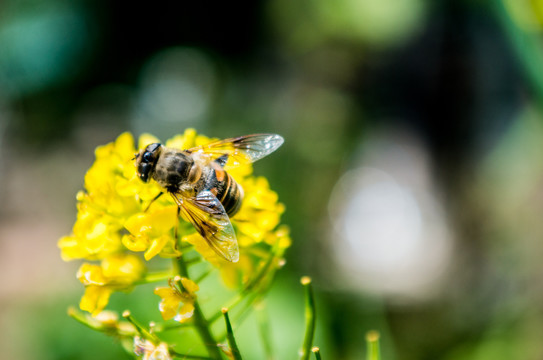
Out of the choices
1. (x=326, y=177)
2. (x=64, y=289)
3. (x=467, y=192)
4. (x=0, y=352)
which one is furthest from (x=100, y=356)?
(x=467, y=192)

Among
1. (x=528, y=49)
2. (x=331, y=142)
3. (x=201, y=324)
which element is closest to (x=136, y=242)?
(x=201, y=324)

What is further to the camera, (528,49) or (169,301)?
(528,49)

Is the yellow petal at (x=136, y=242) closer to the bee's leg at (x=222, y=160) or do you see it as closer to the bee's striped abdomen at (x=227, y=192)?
the bee's striped abdomen at (x=227, y=192)

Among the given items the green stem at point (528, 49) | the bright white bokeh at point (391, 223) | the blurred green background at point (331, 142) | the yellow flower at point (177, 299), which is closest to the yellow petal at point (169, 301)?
the yellow flower at point (177, 299)

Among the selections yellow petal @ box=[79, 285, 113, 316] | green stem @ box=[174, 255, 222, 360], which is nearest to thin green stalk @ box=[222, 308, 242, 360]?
green stem @ box=[174, 255, 222, 360]

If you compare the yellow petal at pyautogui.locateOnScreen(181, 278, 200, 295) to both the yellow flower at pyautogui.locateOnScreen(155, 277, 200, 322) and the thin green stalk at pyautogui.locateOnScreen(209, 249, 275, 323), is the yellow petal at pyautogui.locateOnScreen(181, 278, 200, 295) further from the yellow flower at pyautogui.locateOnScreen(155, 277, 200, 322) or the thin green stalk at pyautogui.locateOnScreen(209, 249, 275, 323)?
the thin green stalk at pyautogui.locateOnScreen(209, 249, 275, 323)

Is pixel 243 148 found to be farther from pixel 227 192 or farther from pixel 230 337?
pixel 230 337

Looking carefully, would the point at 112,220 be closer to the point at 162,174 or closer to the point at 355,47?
the point at 162,174
